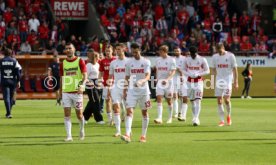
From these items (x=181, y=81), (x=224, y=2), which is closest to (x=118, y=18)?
(x=224, y=2)

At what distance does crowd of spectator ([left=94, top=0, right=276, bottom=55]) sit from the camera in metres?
47.7

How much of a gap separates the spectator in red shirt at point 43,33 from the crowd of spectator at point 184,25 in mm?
3874

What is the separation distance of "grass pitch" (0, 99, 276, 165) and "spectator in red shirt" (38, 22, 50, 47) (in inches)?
692

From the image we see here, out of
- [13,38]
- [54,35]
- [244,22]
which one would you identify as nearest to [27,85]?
[13,38]

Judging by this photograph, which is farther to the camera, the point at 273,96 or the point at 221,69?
the point at 273,96

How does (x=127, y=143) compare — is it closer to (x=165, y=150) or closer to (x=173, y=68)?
(x=165, y=150)

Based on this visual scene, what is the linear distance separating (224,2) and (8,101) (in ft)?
86.3

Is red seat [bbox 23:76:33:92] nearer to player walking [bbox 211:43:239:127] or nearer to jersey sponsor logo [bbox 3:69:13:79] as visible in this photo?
jersey sponsor logo [bbox 3:69:13:79]

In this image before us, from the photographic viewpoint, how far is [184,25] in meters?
49.7

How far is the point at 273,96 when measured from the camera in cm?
4906

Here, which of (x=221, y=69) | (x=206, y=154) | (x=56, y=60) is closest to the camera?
(x=206, y=154)

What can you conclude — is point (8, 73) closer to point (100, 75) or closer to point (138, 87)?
point (100, 75)

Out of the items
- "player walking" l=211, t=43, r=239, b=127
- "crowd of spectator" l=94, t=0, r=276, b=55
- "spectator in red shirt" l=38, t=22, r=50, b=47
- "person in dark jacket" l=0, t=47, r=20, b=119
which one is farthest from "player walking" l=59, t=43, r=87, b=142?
"crowd of spectator" l=94, t=0, r=276, b=55

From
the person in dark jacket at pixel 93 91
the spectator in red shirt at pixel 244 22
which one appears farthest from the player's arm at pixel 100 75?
the spectator in red shirt at pixel 244 22
